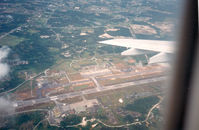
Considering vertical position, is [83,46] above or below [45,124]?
above

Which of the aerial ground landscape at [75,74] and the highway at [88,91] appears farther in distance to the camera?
the highway at [88,91]

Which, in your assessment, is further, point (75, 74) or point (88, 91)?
point (75, 74)

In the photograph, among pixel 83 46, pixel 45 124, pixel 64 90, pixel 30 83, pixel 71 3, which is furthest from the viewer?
pixel 71 3

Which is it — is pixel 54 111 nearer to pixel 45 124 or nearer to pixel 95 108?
pixel 45 124

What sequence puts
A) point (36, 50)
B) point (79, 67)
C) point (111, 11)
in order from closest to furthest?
point (79, 67) → point (36, 50) → point (111, 11)

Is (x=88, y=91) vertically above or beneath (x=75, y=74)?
beneath

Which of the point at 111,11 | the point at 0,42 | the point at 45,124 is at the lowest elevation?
the point at 45,124

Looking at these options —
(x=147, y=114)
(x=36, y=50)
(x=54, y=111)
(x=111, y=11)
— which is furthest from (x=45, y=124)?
(x=111, y=11)

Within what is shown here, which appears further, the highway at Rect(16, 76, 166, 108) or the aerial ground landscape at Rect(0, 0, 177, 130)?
the highway at Rect(16, 76, 166, 108)
